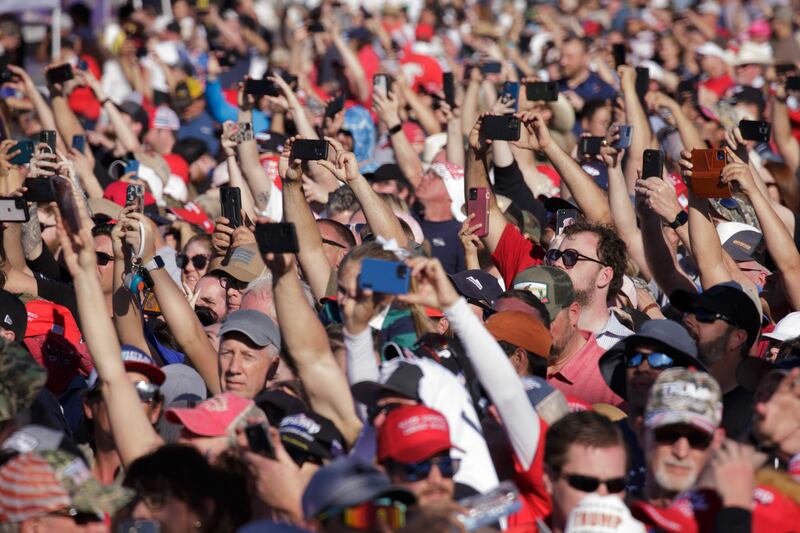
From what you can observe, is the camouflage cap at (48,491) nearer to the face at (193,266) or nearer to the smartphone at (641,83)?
the face at (193,266)

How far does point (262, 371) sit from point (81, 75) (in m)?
5.64

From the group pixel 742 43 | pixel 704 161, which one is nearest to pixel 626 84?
pixel 704 161

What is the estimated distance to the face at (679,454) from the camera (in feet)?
12.8

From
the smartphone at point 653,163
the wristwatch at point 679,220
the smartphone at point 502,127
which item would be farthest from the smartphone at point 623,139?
the wristwatch at point 679,220

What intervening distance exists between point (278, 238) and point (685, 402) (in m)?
1.43

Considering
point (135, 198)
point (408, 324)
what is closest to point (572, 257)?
point (408, 324)

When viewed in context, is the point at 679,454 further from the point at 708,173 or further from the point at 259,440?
the point at 708,173

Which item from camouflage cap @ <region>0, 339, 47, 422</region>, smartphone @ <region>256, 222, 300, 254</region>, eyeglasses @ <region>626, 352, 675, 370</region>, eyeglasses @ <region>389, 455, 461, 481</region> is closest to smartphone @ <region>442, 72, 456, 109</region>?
eyeglasses @ <region>626, 352, 675, 370</region>

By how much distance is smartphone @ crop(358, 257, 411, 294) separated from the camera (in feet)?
13.0

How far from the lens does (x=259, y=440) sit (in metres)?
3.92

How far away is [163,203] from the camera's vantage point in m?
8.85

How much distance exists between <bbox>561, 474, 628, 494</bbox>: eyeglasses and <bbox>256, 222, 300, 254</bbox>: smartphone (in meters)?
1.20

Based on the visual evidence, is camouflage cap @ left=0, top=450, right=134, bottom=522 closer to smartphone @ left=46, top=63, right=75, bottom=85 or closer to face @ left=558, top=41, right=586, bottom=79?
smartphone @ left=46, top=63, right=75, bottom=85

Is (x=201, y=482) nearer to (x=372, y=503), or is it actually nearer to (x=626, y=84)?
(x=372, y=503)
